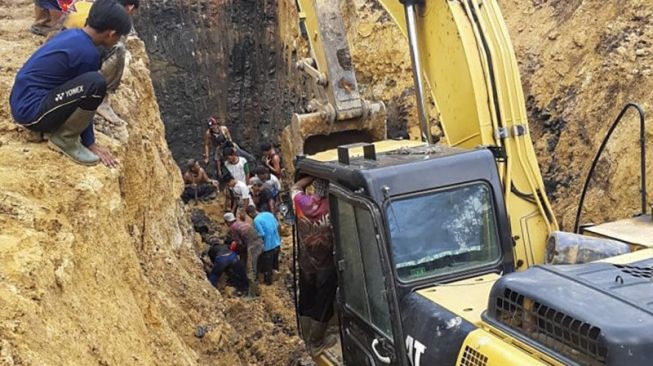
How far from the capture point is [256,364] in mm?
7039

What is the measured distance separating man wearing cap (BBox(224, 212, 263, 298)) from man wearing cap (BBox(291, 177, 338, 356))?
3.80 meters

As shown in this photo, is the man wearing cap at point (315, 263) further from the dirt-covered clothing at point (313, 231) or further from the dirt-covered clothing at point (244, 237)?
the dirt-covered clothing at point (244, 237)

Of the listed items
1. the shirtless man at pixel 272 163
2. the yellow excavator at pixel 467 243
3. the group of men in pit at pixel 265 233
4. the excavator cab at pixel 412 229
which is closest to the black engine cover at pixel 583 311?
the yellow excavator at pixel 467 243

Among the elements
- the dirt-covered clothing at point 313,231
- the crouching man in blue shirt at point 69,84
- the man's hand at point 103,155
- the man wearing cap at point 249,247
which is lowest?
the man wearing cap at point 249,247

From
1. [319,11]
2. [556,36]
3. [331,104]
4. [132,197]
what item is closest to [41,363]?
[132,197]

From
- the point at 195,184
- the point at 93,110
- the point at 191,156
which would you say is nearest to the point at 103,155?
the point at 93,110

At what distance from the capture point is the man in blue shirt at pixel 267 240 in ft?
31.2

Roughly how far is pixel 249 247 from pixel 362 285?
5285mm

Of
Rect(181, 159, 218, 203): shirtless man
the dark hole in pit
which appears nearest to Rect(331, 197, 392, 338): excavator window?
the dark hole in pit

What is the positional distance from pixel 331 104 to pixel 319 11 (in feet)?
2.89

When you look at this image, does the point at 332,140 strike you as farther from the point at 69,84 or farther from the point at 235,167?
the point at 235,167

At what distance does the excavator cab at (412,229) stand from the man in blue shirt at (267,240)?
5272 millimetres

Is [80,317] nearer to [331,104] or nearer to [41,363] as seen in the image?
[41,363]

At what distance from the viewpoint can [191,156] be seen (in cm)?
1680
